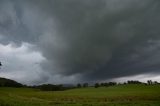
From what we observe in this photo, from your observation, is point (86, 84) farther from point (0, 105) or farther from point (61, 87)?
point (0, 105)

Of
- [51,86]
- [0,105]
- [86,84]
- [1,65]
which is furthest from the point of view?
[86,84]

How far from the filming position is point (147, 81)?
185 metres

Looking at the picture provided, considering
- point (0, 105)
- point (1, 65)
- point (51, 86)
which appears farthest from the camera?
point (51, 86)

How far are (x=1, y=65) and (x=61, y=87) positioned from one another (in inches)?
2523

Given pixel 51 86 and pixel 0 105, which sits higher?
pixel 51 86

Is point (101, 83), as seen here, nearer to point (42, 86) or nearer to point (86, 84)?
point (86, 84)

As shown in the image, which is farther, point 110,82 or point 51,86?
point 110,82

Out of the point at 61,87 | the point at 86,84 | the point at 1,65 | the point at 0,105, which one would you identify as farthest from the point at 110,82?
the point at 0,105

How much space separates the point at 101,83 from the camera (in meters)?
197

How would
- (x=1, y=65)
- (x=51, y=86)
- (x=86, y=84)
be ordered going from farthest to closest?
(x=86, y=84)
(x=51, y=86)
(x=1, y=65)

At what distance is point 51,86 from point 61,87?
731cm

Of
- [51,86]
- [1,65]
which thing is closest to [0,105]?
[1,65]

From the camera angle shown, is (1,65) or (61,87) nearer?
(1,65)

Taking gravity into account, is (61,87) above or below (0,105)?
above
